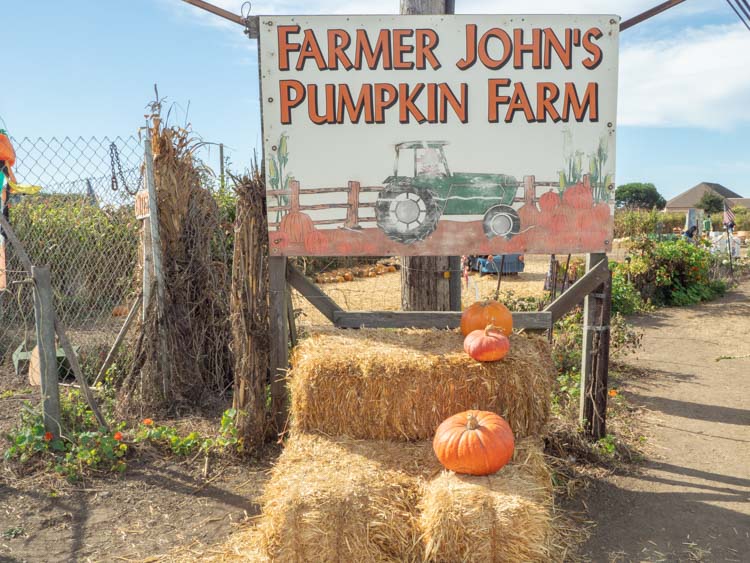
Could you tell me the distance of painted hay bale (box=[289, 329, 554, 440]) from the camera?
12.2ft

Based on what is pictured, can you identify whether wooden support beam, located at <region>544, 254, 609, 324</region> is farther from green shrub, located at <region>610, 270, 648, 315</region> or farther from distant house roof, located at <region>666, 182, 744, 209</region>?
distant house roof, located at <region>666, 182, 744, 209</region>

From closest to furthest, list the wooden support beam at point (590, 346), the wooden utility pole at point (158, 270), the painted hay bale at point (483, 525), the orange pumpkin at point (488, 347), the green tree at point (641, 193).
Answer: the painted hay bale at point (483, 525) < the orange pumpkin at point (488, 347) < the wooden support beam at point (590, 346) < the wooden utility pole at point (158, 270) < the green tree at point (641, 193)

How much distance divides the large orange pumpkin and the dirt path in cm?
82

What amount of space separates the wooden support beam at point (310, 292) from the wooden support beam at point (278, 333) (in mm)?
78

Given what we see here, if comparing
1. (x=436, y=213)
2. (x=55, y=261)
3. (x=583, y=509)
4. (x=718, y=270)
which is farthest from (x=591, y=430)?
(x=718, y=270)

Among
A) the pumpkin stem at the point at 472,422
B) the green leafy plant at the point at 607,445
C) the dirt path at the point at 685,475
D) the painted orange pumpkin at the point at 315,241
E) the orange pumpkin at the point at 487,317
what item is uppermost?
the painted orange pumpkin at the point at 315,241

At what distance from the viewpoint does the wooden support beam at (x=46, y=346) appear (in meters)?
4.23

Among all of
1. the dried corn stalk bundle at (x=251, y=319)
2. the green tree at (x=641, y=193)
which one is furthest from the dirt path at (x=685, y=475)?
the green tree at (x=641, y=193)

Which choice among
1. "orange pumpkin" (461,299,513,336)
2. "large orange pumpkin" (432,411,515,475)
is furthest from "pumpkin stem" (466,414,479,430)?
"orange pumpkin" (461,299,513,336)

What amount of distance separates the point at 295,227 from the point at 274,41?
4.24 ft

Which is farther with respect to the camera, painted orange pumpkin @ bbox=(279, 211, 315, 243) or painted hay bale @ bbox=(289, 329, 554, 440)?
painted orange pumpkin @ bbox=(279, 211, 315, 243)

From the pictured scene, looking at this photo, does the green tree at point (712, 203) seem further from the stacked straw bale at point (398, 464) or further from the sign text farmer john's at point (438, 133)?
the stacked straw bale at point (398, 464)

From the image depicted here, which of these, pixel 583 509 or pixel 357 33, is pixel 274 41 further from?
pixel 583 509

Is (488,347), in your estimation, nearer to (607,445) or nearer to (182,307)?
(607,445)
